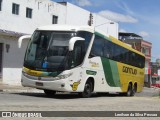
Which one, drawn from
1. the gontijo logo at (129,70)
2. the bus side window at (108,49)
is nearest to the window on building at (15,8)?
the gontijo logo at (129,70)

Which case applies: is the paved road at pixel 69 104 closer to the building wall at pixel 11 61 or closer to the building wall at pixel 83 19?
the building wall at pixel 11 61

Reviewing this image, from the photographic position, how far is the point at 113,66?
2511 cm

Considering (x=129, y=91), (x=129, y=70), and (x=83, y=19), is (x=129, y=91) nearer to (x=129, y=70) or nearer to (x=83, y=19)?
(x=129, y=70)

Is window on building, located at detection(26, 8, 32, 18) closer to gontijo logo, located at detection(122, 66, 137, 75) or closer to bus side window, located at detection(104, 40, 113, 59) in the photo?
gontijo logo, located at detection(122, 66, 137, 75)

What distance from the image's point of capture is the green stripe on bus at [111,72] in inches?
939

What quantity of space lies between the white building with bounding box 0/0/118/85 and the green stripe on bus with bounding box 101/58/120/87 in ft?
34.3

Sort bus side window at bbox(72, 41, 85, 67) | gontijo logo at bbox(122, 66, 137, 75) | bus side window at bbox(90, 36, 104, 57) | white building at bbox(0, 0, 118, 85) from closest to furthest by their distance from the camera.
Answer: bus side window at bbox(72, 41, 85, 67)
bus side window at bbox(90, 36, 104, 57)
gontijo logo at bbox(122, 66, 137, 75)
white building at bbox(0, 0, 118, 85)

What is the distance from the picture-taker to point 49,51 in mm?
19688

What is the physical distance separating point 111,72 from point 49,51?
6293 mm

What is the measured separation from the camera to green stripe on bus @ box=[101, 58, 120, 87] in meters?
23.8

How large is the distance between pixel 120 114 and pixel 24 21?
1009 inches

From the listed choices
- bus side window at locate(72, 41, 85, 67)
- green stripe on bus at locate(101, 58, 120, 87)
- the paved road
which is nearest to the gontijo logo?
green stripe on bus at locate(101, 58, 120, 87)

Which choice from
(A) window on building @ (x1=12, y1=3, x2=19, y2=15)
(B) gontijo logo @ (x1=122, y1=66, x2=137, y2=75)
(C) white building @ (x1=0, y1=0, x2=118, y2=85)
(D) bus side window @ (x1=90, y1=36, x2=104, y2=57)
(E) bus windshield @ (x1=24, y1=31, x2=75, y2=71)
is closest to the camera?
(E) bus windshield @ (x1=24, y1=31, x2=75, y2=71)

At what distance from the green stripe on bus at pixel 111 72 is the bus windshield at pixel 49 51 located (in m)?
3.98
